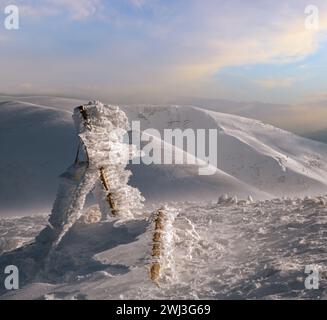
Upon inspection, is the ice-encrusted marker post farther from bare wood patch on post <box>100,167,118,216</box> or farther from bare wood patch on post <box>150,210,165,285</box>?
bare wood patch on post <box>100,167,118,216</box>

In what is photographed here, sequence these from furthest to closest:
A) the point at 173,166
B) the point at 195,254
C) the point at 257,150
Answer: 1. the point at 257,150
2. the point at 173,166
3. the point at 195,254

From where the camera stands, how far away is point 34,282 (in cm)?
886

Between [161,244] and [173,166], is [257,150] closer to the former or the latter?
[173,166]

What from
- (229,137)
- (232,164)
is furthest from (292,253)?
(229,137)

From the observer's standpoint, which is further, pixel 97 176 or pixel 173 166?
pixel 173 166

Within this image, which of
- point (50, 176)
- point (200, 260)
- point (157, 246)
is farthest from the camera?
point (50, 176)

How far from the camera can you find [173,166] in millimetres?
31562

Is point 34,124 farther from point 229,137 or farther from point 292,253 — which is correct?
point 292,253

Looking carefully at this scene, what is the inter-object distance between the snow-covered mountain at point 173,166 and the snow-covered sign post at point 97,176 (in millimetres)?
15454

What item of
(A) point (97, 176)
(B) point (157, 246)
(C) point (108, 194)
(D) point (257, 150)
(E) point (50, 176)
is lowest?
(B) point (157, 246)

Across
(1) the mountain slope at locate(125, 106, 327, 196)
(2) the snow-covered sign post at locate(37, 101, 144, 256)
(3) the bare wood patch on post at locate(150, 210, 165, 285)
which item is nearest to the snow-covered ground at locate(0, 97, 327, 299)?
(3) the bare wood patch on post at locate(150, 210, 165, 285)

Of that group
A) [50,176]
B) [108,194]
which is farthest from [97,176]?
[50,176]

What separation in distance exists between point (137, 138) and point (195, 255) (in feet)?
87.5

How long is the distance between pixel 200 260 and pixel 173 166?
22.8m
